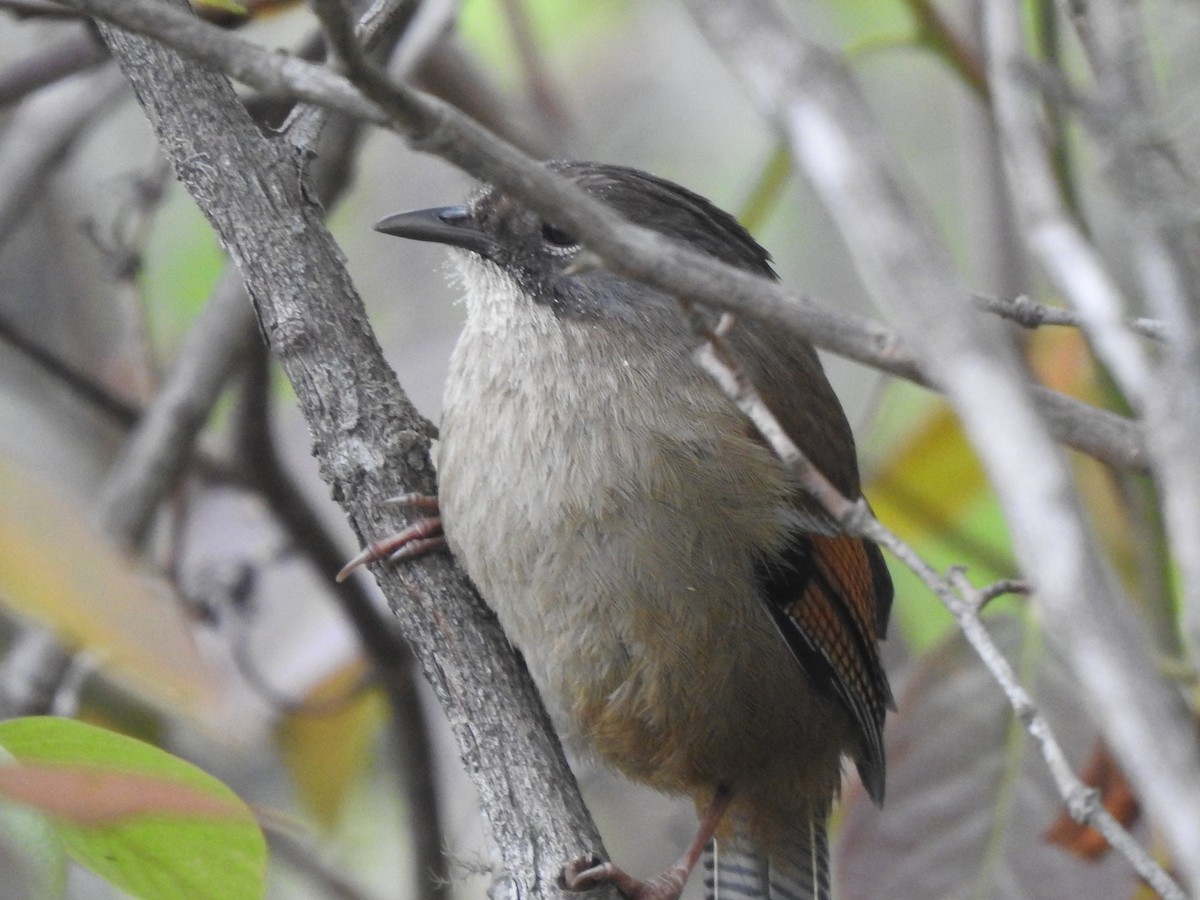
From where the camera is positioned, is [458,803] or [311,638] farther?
[458,803]

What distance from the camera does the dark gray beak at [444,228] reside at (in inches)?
119

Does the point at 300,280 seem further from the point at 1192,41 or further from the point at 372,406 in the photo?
the point at 1192,41

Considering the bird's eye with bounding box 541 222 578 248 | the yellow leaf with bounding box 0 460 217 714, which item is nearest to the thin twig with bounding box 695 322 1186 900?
the yellow leaf with bounding box 0 460 217 714

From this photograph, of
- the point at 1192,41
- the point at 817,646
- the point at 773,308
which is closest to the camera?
the point at 773,308

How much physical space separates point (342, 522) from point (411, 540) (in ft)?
8.06

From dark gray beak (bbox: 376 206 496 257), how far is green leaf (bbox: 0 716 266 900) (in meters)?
1.70

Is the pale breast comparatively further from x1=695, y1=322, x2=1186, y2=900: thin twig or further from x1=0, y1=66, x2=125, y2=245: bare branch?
x1=0, y1=66, x2=125, y2=245: bare branch

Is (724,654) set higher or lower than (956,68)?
lower

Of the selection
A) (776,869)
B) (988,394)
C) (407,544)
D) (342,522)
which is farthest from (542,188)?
→ (342,522)

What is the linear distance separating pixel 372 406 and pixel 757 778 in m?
1.33

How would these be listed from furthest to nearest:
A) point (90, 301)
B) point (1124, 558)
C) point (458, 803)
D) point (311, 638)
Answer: point (458, 803) < point (90, 301) < point (311, 638) < point (1124, 558)

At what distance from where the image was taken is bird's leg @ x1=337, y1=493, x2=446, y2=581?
8.16 feet

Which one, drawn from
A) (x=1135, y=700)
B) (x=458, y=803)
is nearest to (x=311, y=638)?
(x=458, y=803)

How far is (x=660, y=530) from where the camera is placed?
2783 mm
